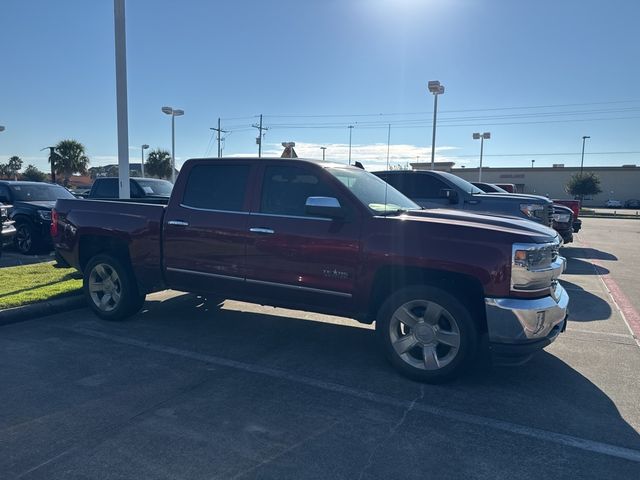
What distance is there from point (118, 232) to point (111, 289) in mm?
767

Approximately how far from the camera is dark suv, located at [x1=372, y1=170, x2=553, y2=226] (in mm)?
9500

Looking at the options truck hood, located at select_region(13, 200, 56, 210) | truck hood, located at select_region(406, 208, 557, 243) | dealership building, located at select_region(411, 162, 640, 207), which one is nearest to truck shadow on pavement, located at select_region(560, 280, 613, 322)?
truck hood, located at select_region(406, 208, 557, 243)

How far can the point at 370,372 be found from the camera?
4.56 m

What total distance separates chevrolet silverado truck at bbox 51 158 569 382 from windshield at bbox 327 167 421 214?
0.02 meters

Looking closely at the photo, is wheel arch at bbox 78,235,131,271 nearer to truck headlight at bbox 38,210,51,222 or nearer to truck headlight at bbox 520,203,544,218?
truck headlight at bbox 38,210,51,222

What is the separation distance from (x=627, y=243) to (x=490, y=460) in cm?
1723

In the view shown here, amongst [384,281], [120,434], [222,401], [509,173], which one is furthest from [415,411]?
[509,173]

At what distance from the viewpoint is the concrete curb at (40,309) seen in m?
5.85

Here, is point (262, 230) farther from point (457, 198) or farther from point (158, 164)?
point (158, 164)

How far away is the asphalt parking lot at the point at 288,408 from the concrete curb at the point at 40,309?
15 centimetres

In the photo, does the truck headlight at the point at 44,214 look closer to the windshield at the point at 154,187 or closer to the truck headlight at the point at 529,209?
the windshield at the point at 154,187

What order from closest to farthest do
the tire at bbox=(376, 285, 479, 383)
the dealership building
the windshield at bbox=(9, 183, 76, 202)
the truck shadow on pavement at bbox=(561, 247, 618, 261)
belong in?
the tire at bbox=(376, 285, 479, 383), the windshield at bbox=(9, 183, 76, 202), the truck shadow on pavement at bbox=(561, 247, 618, 261), the dealership building

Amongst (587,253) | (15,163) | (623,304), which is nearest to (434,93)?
(587,253)

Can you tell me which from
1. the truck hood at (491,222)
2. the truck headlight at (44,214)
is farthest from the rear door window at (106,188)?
the truck hood at (491,222)
